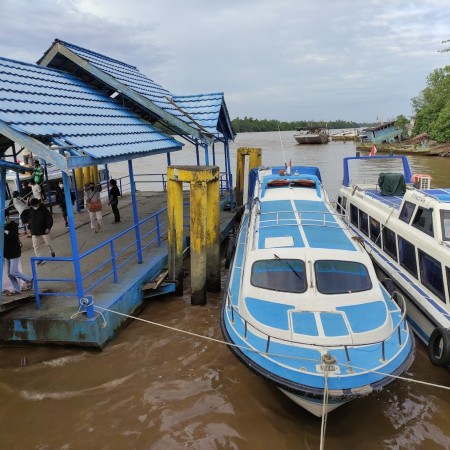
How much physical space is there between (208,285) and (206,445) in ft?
14.4

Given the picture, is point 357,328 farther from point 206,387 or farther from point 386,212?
point 386,212

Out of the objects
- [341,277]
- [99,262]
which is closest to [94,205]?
[99,262]

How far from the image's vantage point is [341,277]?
234 inches

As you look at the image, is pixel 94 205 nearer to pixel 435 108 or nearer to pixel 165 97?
pixel 165 97

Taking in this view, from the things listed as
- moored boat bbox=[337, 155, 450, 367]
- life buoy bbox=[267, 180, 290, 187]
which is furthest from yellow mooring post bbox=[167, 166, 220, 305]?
moored boat bbox=[337, 155, 450, 367]

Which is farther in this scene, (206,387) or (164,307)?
(164,307)

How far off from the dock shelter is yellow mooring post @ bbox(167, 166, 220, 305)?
79 centimetres

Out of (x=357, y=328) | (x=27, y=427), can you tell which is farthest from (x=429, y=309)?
(x=27, y=427)

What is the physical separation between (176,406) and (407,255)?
17.5ft

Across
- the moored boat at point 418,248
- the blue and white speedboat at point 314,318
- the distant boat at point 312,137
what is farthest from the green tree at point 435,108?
the blue and white speedboat at point 314,318

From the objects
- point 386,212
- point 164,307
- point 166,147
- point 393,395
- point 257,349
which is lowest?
point 393,395

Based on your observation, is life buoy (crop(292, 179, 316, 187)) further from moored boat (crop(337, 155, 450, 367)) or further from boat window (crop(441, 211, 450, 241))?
boat window (crop(441, 211, 450, 241))

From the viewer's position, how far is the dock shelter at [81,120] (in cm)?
575

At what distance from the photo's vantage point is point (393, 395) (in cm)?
568
